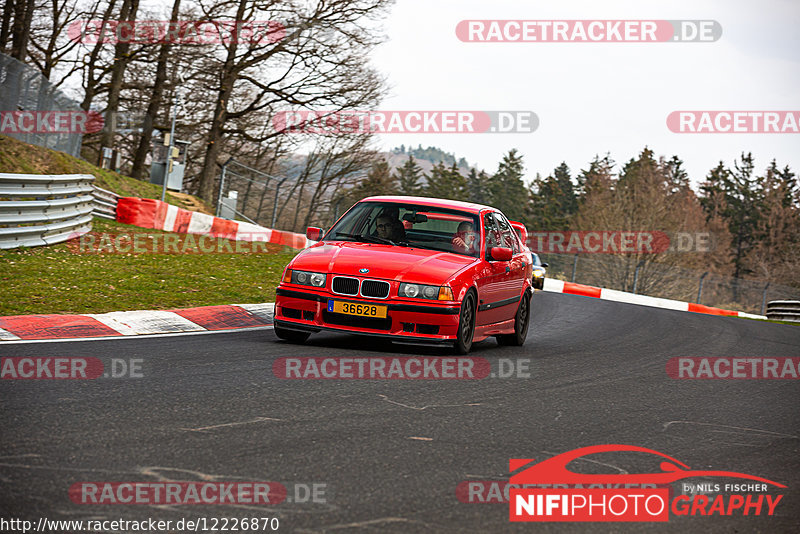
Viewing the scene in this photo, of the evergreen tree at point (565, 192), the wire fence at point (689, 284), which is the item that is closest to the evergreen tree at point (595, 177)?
the evergreen tree at point (565, 192)

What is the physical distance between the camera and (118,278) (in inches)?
506

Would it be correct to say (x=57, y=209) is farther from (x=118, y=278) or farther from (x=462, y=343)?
(x=462, y=343)

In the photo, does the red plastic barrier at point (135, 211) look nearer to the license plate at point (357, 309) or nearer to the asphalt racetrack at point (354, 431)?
the asphalt racetrack at point (354, 431)

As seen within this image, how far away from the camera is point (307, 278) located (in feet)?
28.9

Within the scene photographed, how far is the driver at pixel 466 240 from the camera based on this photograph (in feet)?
31.9

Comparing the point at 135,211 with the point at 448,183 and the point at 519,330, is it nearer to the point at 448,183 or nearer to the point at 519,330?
the point at 519,330

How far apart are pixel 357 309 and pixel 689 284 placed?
121 feet

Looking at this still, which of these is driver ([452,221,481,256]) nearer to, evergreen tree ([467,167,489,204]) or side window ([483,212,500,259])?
side window ([483,212,500,259])

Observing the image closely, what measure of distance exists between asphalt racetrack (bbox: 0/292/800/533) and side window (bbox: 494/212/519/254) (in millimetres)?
1712

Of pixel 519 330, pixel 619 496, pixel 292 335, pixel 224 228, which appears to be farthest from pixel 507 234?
pixel 224 228

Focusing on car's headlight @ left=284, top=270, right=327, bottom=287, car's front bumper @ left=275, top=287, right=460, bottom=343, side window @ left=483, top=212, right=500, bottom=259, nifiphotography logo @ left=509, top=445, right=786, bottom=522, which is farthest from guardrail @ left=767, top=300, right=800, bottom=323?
A: nifiphotography logo @ left=509, top=445, right=786, bottom=522

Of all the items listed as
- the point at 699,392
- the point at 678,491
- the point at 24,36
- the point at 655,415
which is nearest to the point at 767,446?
the point at 655,415

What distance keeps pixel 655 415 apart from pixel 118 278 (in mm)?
8371

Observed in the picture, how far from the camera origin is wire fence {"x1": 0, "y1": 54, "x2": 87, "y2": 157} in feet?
70.6
